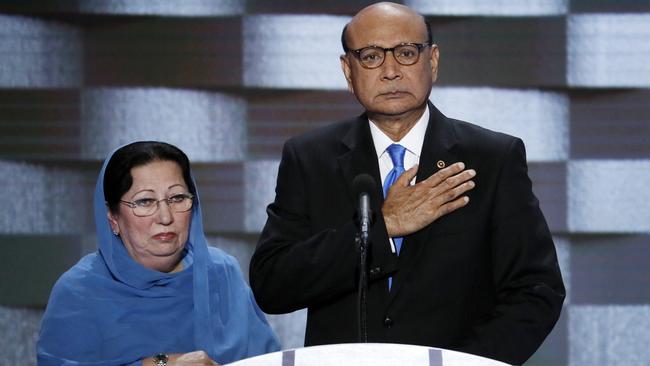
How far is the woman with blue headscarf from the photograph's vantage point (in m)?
2.70

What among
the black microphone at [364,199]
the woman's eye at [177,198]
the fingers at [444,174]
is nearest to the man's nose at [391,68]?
the fingers at [444,174]

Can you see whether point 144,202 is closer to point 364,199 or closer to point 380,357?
point 364,199

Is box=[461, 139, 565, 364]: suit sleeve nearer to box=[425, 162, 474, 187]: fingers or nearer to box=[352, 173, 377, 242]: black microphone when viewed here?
box=[425, 162, 474, 187]: fingers

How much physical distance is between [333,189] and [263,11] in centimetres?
171

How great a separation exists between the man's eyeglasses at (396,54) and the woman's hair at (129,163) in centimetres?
62

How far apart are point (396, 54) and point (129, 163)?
30.1 inches

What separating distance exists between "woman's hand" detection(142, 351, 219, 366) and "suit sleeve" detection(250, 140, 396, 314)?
0.28m

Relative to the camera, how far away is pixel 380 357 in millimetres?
1715

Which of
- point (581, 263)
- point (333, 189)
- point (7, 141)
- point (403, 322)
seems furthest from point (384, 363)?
point (7, 141)

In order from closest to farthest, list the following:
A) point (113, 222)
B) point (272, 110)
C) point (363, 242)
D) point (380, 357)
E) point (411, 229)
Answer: point (380, 357)
point (363, 242)
point (411, 229)
point (113, 222)
point (272, 110)

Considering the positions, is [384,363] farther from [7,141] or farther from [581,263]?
[7,141]

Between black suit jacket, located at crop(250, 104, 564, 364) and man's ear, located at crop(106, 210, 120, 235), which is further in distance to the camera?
man's ear, located at crop(106, 210, 120, 235)

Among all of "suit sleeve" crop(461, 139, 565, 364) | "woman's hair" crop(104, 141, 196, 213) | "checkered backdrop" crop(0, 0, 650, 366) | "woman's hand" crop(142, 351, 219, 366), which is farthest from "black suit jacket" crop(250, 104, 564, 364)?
"checkered backdrop" crop(0, 0, 650, 366)

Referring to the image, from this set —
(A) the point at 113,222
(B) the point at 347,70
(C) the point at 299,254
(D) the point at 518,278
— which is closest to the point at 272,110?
(A) the point at 113,222
